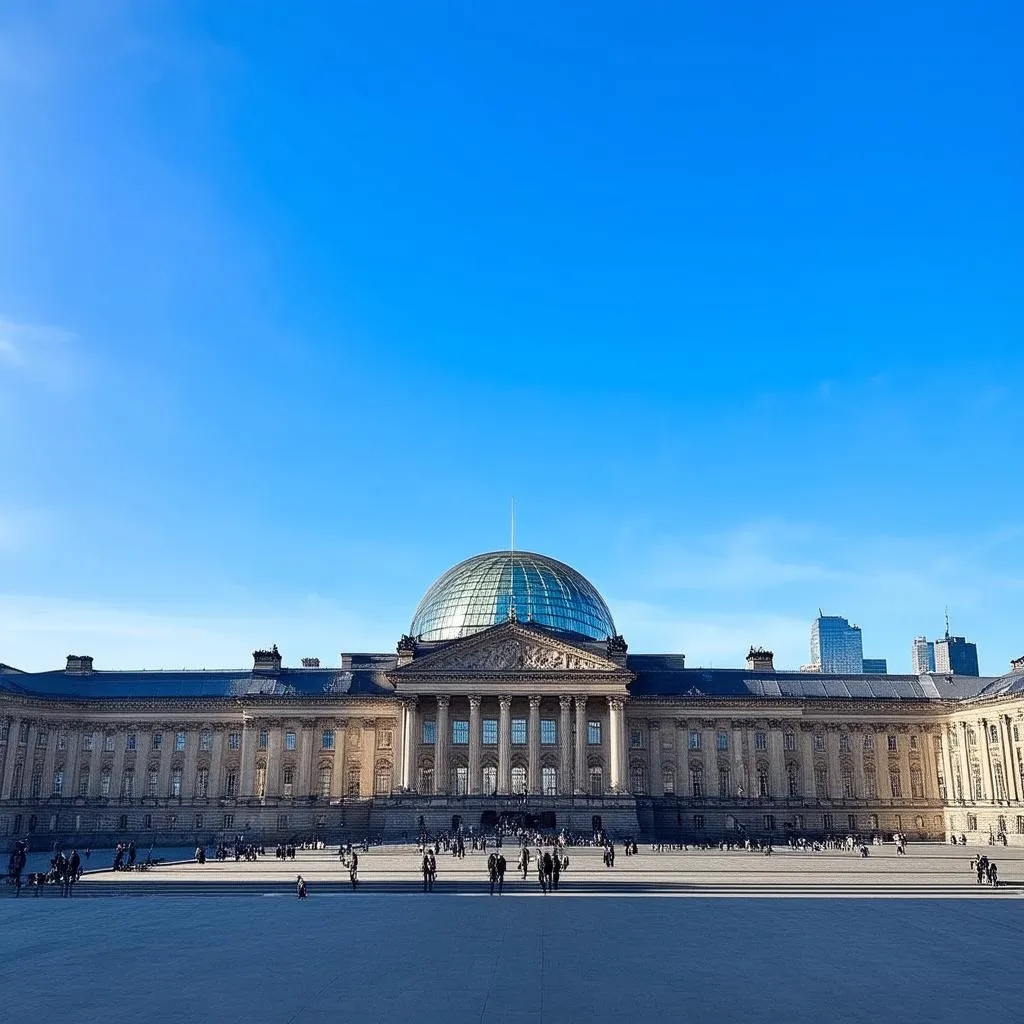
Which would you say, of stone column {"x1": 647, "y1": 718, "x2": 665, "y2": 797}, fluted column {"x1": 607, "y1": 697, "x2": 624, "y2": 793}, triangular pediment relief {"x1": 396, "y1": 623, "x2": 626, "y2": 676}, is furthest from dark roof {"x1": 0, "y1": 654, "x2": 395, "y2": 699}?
stone column {"x1": 647, "y1": 718, "x2": 665, "y2": 797}

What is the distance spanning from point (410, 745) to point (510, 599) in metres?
25.1

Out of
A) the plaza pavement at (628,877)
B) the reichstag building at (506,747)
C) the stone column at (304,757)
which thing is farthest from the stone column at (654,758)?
the stone column at (304,757)

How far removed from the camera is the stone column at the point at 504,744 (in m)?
91.1

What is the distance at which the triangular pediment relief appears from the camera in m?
94.4

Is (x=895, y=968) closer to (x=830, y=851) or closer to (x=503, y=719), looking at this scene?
(x=830, y=851)

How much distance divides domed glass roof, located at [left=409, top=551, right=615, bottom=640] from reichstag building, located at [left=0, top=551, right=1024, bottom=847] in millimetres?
8041

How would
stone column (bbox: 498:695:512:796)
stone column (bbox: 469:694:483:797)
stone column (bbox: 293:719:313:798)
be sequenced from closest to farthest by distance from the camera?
stone column (bbox: 498:695:512:796) < stone column (bbox: 469:694:483:797) < stone column (bbox: 293:719:313:798)

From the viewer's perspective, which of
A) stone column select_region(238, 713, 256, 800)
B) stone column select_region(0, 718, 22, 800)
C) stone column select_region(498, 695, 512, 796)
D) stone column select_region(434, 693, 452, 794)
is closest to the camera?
stone column select_region(0, 718, 22, 800)

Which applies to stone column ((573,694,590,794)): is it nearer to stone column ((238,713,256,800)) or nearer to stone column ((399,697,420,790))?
stone column ((399,697,420,790))

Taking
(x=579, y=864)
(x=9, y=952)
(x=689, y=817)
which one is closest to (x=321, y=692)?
(x=689, y=817)

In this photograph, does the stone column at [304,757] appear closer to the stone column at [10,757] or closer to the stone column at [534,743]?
the stone column at [534,743]

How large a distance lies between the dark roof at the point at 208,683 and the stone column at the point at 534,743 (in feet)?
52.8

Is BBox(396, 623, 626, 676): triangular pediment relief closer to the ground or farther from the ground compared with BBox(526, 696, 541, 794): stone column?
farther from the ground

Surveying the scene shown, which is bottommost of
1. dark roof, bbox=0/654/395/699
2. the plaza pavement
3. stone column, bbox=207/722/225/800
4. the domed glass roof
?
the plaza pavement
